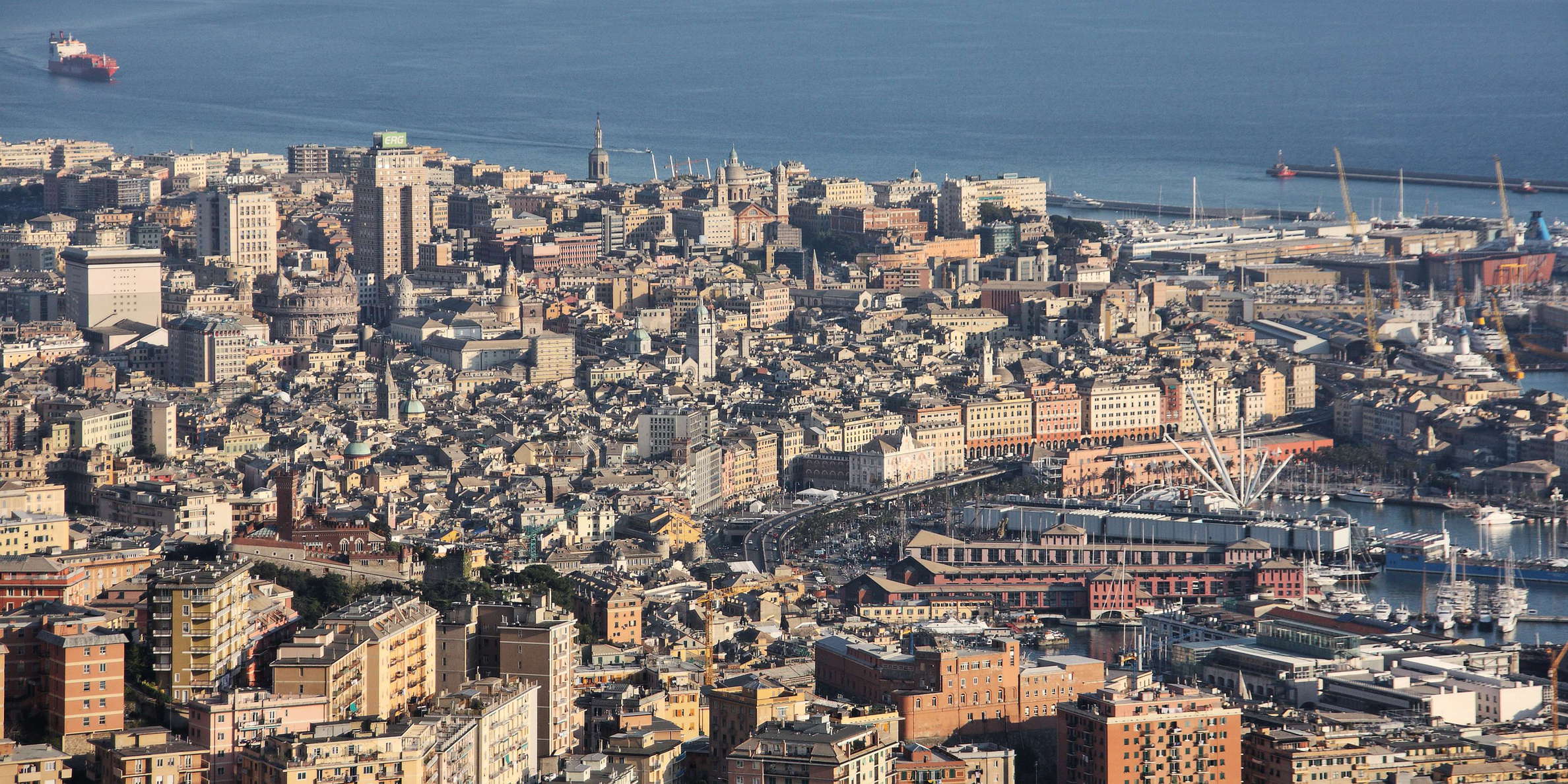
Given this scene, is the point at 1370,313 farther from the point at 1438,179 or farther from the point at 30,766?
the point at 30,766

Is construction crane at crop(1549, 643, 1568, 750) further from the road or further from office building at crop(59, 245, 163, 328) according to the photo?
office building at crop(59, 245, 163, 328)

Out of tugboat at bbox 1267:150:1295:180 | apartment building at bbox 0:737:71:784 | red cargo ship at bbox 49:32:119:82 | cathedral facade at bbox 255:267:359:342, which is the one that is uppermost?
red cargo ship at bbox 49:32:119:82

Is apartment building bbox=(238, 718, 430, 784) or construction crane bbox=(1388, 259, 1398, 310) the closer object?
apartment building bbox=(238, 718, 430, 784)

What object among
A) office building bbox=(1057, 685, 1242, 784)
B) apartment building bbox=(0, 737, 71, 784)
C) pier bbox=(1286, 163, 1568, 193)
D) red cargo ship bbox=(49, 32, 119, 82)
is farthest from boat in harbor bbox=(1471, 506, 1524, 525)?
red cargo ship bbox=(49, 32, 119, 82)

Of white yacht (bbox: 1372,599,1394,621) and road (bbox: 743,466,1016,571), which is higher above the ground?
road (bbox: 743,466,1016,571)

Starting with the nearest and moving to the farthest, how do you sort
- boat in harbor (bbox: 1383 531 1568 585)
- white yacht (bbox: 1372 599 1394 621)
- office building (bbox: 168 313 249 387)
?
white yacht (bbox: 1372 599 1394 621) → boat in harbor (bbox: 1383 531 1568 585) → office building (bbox: 168 313 249 387)

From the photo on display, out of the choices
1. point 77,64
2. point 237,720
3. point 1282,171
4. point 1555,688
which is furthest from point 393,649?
point 77,64
